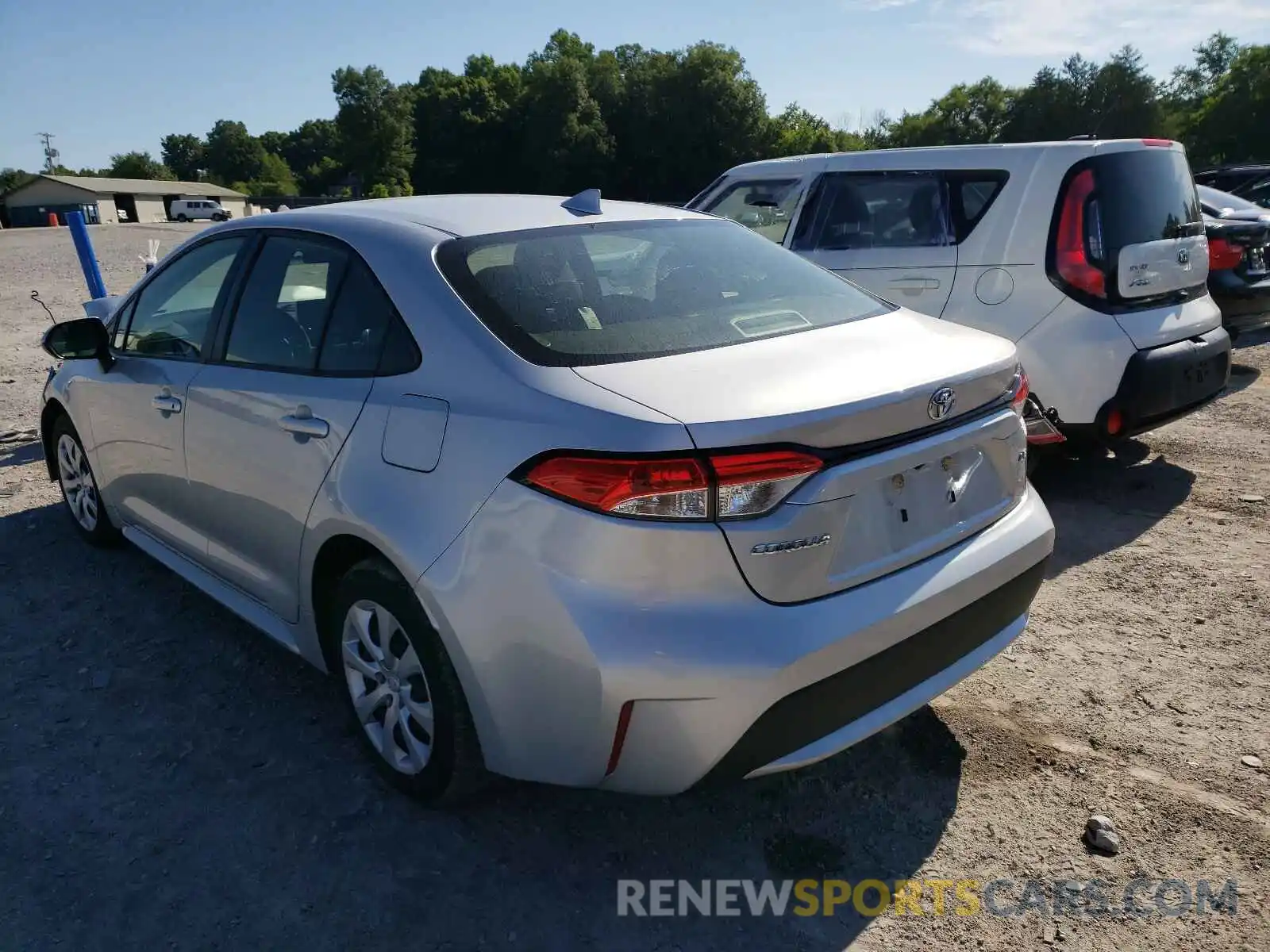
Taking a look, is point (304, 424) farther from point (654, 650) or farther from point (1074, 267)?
point (1074, 267)

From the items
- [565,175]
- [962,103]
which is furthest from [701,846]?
[962,103]

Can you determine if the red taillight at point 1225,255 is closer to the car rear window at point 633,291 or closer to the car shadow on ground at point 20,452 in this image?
the car rear window at point 633,291

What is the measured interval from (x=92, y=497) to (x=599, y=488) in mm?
3599

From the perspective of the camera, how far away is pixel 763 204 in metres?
6.14

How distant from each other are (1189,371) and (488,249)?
3868mm

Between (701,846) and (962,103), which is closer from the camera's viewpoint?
(701,846)

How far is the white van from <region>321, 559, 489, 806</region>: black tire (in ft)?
10.5

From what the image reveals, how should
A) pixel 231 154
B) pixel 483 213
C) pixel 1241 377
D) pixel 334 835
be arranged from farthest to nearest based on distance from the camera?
pixel 231 154 → pixel 1241 377 → pixel 483 213 → pixel 334 835

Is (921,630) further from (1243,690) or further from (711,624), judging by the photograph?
(1243,690)

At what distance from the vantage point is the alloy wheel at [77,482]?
4.48 m

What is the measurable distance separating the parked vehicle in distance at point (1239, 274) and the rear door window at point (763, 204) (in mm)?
3997

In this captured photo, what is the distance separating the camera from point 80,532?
4.73m

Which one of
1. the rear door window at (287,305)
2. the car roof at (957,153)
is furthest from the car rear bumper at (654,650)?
the car roof at (957,153)

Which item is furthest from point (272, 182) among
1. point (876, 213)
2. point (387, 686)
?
point (387, 686)
